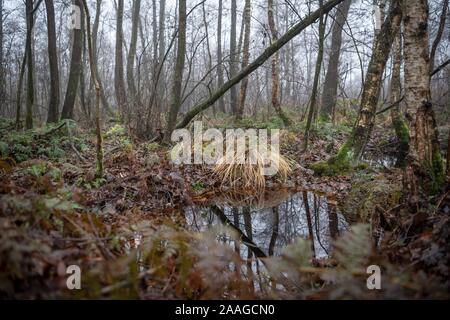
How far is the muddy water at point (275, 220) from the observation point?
3701mm

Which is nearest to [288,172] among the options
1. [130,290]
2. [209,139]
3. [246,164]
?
[246,164]

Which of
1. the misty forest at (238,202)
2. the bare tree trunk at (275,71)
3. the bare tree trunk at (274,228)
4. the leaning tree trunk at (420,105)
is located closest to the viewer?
the misty forest at (238,202)

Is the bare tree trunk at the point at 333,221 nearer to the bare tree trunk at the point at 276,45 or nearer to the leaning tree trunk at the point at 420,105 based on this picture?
the leaning tree trunk at the point at 420,105

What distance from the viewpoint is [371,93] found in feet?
18.6

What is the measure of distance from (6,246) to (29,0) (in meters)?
8.45

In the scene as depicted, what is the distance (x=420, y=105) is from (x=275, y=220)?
2.19 meters

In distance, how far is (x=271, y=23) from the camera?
10.0 m

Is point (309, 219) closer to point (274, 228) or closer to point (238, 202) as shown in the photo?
point (274, 228)

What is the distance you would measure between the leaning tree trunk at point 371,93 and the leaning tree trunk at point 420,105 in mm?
1924

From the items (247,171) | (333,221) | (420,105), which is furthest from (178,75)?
(420,105)

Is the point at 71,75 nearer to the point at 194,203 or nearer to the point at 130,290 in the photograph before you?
the point at 194,203

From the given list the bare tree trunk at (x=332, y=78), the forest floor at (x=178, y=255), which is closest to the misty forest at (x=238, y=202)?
the forest floor at (x=178, y=255)

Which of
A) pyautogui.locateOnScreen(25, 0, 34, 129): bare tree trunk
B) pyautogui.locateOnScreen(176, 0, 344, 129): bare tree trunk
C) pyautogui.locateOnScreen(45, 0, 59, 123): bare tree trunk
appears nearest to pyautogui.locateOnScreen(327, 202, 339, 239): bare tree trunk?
pyautogui.locateOnScreen(176, 0, 344, 129): bare tree trunk

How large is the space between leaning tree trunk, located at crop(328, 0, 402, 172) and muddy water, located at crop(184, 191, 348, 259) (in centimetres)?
106
